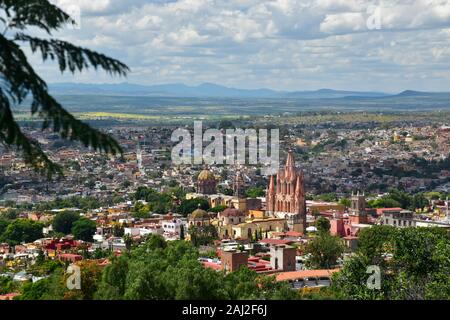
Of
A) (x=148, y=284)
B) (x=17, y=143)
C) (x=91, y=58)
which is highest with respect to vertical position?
(x=91, y=58)

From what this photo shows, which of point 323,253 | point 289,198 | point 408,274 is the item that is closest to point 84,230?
point 289,198

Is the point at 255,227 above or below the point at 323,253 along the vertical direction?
below

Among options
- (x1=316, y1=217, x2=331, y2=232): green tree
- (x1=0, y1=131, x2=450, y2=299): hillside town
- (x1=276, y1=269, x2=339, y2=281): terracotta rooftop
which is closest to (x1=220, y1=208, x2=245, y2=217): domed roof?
(x1=0, y1=131, x2=450, y2=299): hillside town

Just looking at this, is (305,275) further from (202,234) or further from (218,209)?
(218,209)

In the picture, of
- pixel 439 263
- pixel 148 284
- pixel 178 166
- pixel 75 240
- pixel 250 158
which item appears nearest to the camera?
pixel 148 284

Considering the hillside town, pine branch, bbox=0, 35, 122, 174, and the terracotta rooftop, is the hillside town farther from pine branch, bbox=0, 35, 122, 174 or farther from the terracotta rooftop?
pine branch, bbox=0, 35, 122, 174

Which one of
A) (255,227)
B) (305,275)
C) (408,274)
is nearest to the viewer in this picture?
(408,274)

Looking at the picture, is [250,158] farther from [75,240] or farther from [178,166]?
[75,240]
